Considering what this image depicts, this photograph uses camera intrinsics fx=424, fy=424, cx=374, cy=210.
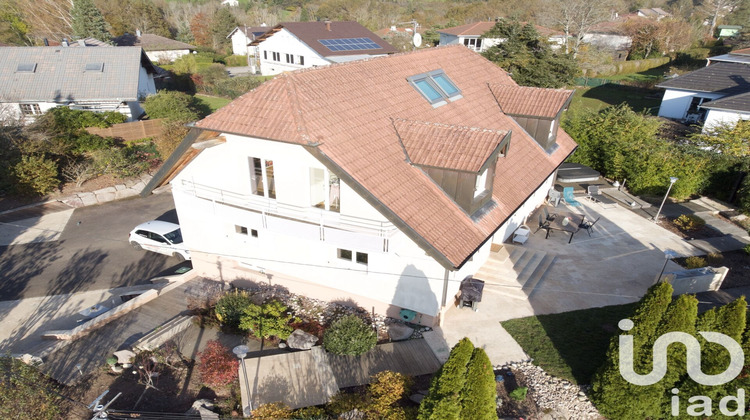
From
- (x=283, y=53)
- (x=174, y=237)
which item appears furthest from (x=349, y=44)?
(x=174, y=237)

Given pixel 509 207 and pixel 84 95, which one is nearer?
pixel 509 207

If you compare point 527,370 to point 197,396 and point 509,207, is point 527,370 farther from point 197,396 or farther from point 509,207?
point 197,396

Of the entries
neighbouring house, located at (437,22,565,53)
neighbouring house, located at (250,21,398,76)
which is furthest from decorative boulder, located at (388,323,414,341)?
neighbouring house, located at (437,22,565,53)

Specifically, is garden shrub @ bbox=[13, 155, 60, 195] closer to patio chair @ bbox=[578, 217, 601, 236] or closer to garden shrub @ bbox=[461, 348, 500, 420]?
garden shrub @ bbox=[461, 348, 500, 420]

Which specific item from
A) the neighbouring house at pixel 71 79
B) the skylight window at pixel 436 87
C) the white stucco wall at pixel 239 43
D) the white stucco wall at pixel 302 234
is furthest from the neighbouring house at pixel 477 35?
the white stucco wall at pixel 302 234

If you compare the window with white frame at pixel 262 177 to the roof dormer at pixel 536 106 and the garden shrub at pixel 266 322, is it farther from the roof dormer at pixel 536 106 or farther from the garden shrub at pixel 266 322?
the roof dormer at pixel 536 106

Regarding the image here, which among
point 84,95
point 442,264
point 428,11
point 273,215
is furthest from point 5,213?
point 428,11
